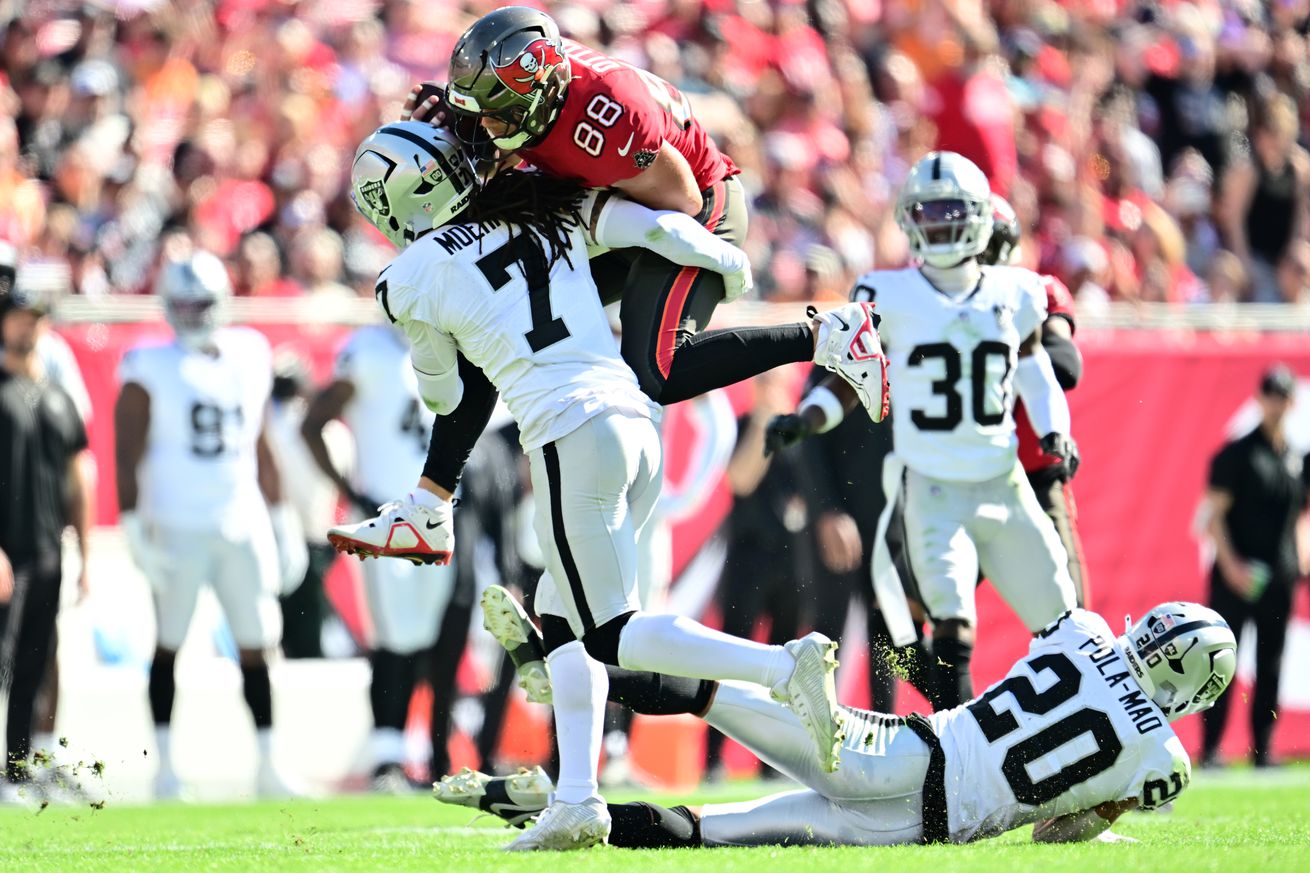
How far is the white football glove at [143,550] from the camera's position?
877 cm

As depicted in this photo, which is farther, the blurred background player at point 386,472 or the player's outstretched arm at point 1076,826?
the blurred background player at point 386,472

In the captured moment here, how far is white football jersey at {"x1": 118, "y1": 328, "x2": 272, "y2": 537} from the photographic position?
8.95 m

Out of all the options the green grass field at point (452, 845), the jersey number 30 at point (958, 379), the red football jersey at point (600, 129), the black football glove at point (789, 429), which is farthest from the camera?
the jersey number 30 at point (958, 379)

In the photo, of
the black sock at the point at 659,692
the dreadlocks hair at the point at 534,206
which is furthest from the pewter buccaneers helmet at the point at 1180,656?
the dreadlocks hair at the point at 534,206

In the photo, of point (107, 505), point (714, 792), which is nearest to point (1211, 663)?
point (714, 792)

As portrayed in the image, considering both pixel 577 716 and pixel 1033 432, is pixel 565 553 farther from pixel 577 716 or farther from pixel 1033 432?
pixel 1033 432

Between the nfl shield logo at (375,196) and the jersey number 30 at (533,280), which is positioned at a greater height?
the nfl shield logo at (375,196)

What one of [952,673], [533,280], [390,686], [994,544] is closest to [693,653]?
[533,280]

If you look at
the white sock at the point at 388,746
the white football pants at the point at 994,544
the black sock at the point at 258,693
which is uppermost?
the white football pants at the point at 994,544

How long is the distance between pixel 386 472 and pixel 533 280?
411cm

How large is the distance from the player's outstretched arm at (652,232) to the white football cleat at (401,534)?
92 cm

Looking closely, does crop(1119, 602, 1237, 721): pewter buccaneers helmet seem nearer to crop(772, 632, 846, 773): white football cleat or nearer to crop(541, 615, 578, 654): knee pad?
crop(772, 632, 846, 773): white football cleat

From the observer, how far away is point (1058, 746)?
17.1 ft

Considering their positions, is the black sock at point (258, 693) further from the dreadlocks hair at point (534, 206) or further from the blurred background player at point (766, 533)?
the dreadlocks hair at point (534, 206)
